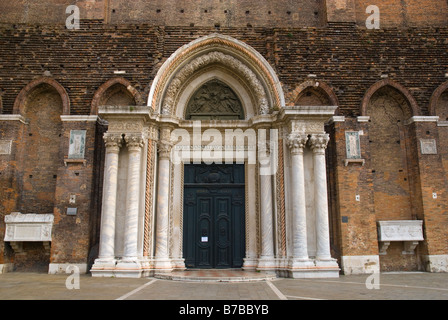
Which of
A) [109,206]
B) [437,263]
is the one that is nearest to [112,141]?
[109,206]

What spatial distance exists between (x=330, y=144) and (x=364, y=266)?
3.50 metres

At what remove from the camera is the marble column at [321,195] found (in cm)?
1021

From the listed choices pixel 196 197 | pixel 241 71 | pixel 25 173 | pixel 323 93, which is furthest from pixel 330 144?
pixel 25 173

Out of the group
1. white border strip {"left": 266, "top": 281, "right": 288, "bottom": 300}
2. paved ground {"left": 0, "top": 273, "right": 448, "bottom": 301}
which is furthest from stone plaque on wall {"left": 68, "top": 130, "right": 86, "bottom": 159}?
white border strip {"left": 266, "top": 281, "right": 288, "bottom": 300}

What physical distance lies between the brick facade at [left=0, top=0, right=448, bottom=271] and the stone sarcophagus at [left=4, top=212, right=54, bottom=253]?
11.4 inches

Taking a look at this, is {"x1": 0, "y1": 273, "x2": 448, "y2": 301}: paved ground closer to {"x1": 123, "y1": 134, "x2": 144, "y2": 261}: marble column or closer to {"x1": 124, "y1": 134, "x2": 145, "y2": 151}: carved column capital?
{"x1": 123, "y1": 134, "x2": 144, "y2": 261}: marble column

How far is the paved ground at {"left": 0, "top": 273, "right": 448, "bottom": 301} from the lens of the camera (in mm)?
6750

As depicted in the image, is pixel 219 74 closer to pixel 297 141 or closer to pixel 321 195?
pixel 297 141

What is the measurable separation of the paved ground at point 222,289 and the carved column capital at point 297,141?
3359 mm

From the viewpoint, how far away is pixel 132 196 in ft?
34.1

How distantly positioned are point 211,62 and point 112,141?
3860 millimetres

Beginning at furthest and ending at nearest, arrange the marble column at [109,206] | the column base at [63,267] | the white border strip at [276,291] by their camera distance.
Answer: the column base at [63,267] < the marble column at [109,206] < the white border strip at [276,291]

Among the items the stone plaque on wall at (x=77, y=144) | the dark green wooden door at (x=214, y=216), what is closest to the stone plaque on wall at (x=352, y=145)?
the dark green wooden door at (x=214, y=216)

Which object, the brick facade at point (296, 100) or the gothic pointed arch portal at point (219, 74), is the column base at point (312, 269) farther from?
the gothic pointed arch portal at point (219, 74)
